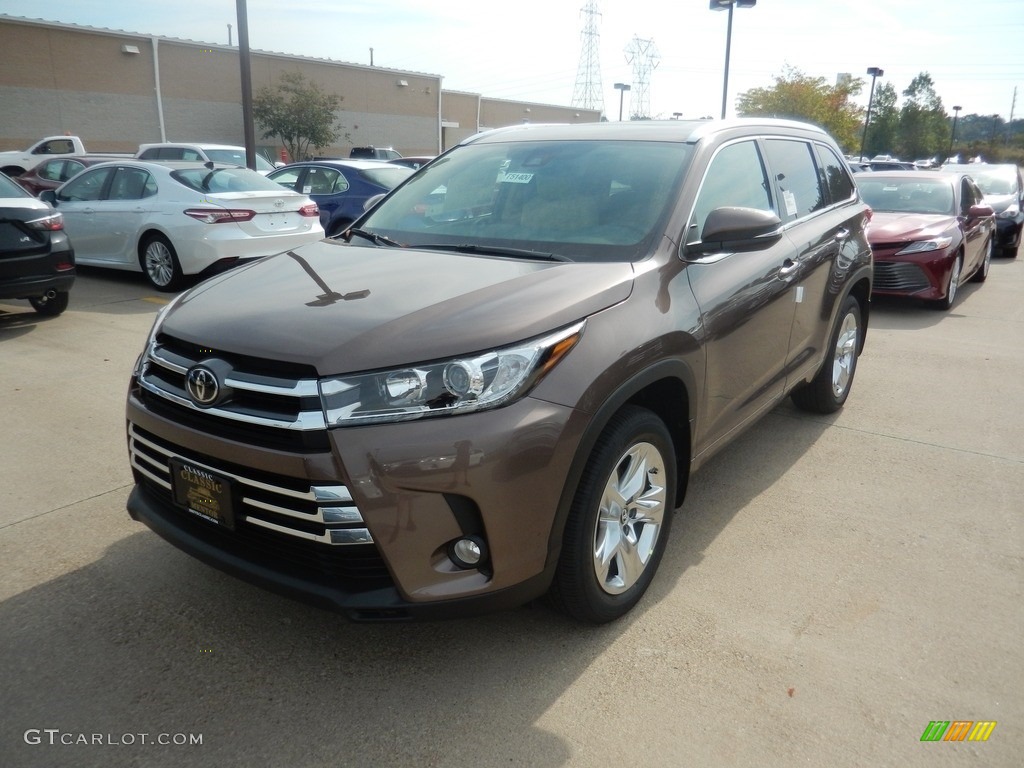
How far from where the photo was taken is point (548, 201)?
3592 mm

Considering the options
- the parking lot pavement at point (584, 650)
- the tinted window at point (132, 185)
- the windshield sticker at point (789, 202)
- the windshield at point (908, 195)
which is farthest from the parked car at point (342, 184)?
the windshield sticker at point (789, 202)

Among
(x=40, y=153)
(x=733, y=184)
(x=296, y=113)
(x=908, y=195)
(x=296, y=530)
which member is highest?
(x=296, y=113)

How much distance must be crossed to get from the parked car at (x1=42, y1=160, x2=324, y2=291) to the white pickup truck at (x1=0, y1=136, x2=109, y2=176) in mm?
12831

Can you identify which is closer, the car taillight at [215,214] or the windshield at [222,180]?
the car taillight at [215,214]

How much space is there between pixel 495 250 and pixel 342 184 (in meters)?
9.51

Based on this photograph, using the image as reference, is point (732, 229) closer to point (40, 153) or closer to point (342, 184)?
point (342, 184)

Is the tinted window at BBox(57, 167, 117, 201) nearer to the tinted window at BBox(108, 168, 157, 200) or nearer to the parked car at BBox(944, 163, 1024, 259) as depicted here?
the tinted window at BBox(108, 168, 157, 200)

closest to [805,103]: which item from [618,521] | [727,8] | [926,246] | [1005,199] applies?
[727,8]

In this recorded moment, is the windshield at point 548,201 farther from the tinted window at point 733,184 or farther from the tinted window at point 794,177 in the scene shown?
the tinted window at point 794,177

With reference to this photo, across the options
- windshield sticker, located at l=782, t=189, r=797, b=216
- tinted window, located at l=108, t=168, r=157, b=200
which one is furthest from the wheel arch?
tinted window, located at l=108, t=168, r=157, b=200

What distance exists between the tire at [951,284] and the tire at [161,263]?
858cm

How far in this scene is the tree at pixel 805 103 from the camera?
1699 inches

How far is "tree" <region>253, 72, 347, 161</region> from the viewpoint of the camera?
37.2 m

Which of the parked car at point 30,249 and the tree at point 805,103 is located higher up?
the tree at point 805,103
